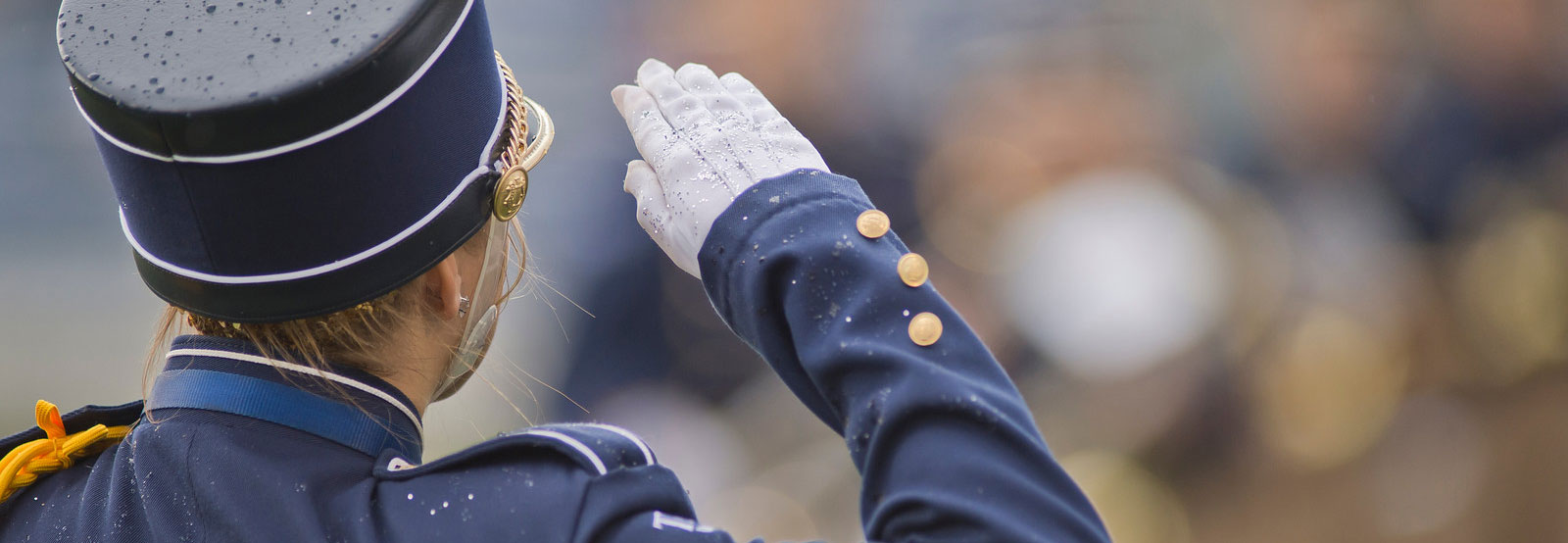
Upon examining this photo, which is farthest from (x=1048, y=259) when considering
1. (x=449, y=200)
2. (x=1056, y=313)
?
(x=449, y=200)

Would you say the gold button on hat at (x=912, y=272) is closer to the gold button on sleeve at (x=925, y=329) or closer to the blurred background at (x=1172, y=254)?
the gold button on sleeve at (x=925, y=329)

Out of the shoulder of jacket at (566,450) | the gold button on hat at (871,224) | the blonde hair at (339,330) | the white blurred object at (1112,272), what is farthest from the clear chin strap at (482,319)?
the white blurred object at (1112,272)

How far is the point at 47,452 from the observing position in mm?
936

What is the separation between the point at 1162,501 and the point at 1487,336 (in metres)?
0.87

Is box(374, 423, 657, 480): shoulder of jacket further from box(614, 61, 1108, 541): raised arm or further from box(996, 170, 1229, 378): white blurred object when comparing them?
box(996, 170, 1229, 378): white blurred object

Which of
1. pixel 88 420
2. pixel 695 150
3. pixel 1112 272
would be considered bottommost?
pixel 1112 272

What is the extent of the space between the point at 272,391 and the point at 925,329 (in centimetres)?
44

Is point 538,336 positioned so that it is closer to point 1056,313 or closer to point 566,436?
point 1056,313

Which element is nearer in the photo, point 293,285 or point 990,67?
point 293,285

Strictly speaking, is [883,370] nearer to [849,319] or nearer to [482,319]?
[849,319]

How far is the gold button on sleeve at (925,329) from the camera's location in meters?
0.81

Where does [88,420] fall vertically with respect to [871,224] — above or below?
below

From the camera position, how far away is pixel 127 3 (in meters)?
0.83

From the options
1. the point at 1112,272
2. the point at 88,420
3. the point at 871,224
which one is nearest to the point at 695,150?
the point at 871,224
